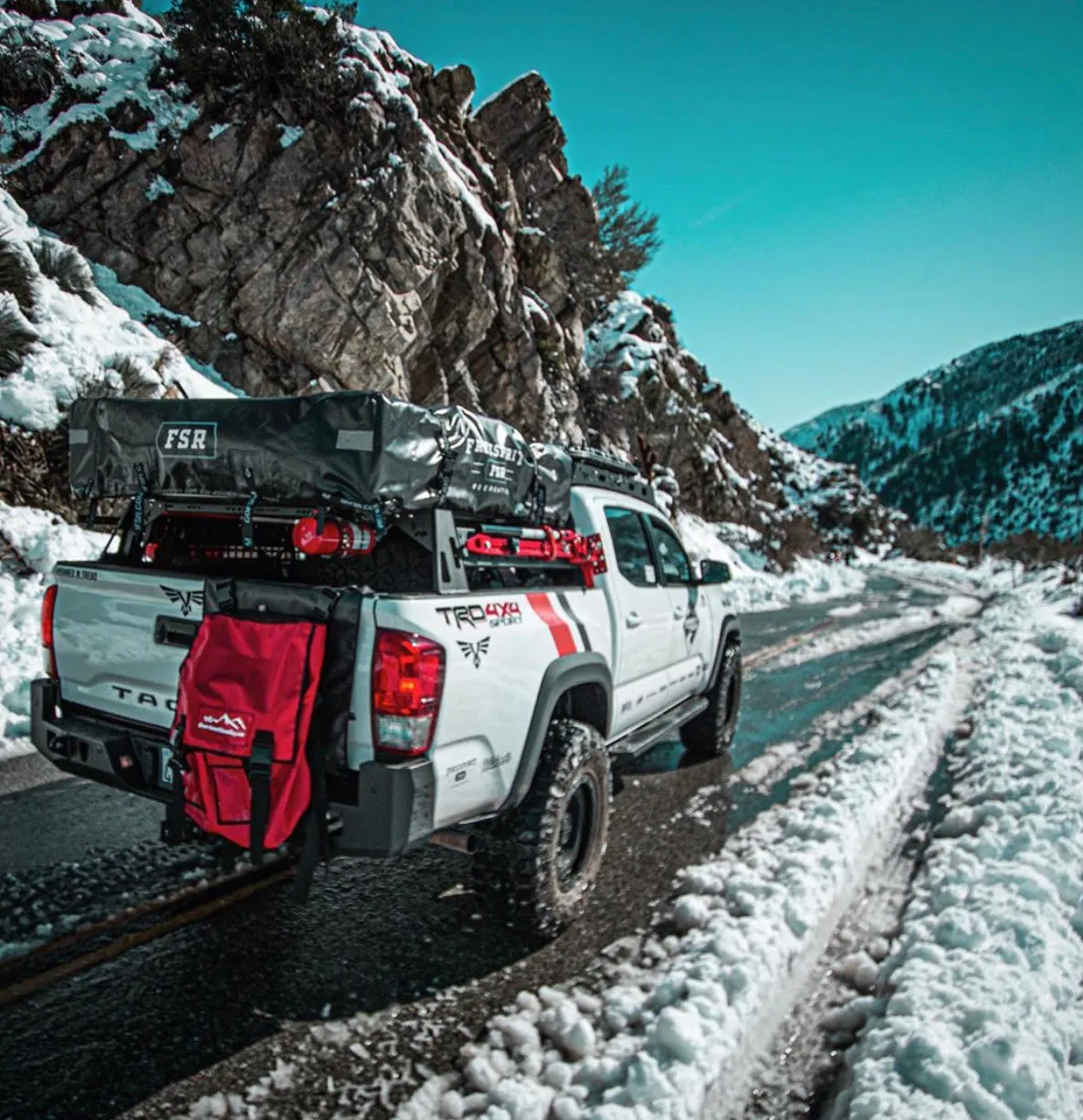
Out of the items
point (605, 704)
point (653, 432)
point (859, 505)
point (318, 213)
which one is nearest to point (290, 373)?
point (318, 213)

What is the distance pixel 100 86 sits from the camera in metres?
15.1

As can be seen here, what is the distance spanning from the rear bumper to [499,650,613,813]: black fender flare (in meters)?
0.54

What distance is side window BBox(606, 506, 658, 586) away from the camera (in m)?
4.56

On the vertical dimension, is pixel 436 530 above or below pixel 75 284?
below

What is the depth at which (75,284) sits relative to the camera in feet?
38.0

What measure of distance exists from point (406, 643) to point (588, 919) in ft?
6.25

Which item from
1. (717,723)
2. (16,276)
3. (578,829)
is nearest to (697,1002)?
(578,829)

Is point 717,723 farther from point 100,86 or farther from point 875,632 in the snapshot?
point 100,86

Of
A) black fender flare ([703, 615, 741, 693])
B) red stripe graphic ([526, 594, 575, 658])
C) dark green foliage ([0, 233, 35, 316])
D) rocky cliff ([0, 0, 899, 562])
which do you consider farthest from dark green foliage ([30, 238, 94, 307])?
red stripe graphic ([526, 594, 575, 658])

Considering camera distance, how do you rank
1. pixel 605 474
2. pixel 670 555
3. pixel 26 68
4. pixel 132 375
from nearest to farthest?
pixel 605 474
pixel 670 555
pixel 132 375
pixel 26 68

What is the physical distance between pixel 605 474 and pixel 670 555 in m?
0.90

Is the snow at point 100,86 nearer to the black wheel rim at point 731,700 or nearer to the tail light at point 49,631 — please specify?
the tail light at point 49,631

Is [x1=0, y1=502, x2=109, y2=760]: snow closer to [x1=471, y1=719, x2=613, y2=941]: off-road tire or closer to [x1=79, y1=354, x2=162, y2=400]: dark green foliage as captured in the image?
[x1=79, y1=354, x2=162, y2=400]: dark green foliage

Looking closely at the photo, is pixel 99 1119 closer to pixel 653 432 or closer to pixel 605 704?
pixel 605 704
